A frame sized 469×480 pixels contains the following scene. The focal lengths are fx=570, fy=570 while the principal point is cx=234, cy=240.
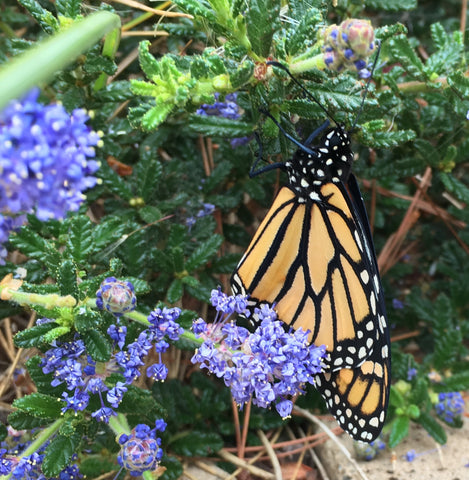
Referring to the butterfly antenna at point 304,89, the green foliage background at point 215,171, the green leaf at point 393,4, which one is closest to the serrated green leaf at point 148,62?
the green foliage background at point 215,171

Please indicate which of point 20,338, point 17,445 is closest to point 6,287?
point 20,338

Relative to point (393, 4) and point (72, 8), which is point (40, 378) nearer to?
point (72, 8)

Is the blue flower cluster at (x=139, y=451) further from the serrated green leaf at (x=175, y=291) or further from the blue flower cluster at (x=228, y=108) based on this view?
the blue flower cluster at (x=228, y=108)

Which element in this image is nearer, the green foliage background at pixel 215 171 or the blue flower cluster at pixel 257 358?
the blue flower cluster at pixel 257 358

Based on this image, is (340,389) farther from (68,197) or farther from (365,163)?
(68,197)

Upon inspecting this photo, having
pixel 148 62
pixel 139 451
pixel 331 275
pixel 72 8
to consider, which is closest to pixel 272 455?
pixel 331 275
